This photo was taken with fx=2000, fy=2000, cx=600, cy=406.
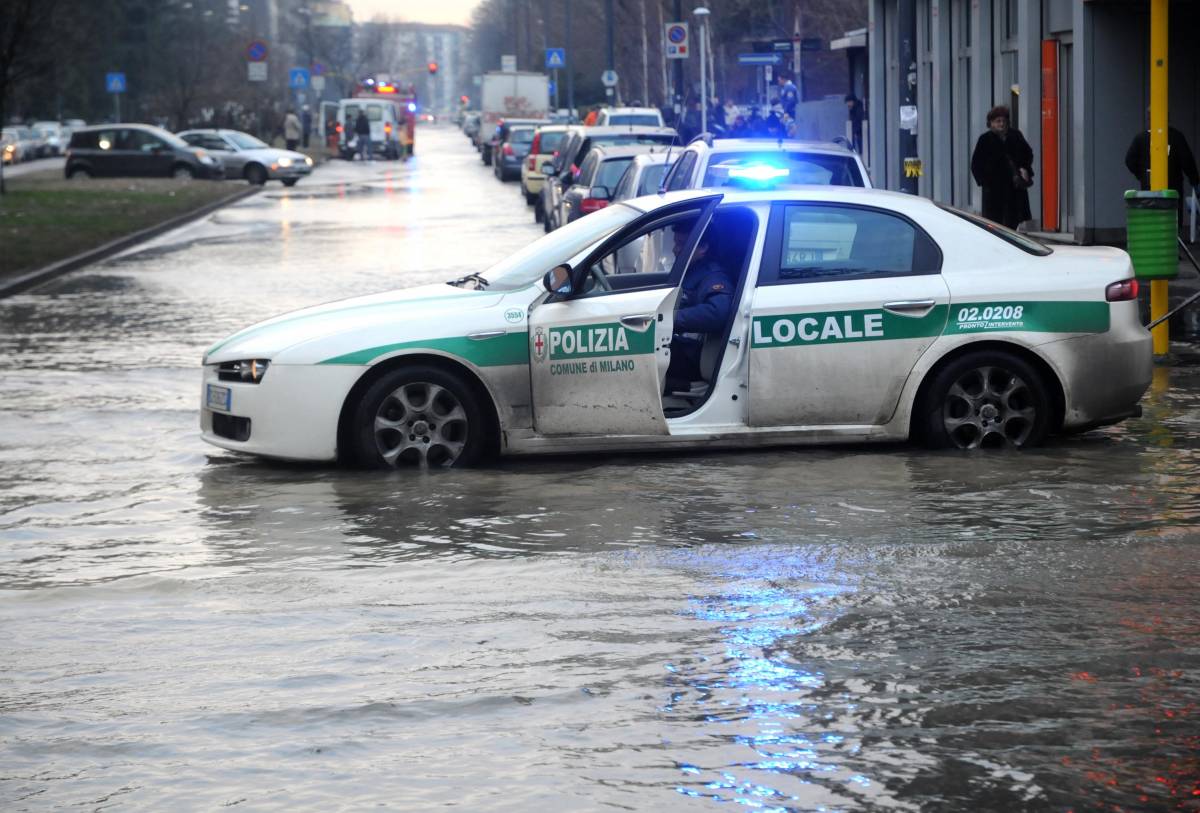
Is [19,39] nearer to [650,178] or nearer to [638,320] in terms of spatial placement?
[650,178]

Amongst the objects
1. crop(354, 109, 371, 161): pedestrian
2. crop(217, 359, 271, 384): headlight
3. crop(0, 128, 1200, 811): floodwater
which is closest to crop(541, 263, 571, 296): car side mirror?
crop(0, 128, 1200, 811): floodwater

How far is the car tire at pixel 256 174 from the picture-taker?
2144 inches

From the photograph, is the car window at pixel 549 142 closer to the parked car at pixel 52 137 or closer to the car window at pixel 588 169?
the car window at pixel 588 169

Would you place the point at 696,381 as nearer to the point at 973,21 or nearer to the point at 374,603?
the point at 374,603

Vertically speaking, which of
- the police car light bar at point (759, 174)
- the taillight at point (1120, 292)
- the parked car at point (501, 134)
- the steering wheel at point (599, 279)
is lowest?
the taillight at point (1120, 292)

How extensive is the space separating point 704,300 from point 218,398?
96.4 inches

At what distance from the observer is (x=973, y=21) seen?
29.8 metres

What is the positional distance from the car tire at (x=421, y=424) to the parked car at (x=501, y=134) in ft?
154

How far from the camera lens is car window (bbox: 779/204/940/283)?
977cm

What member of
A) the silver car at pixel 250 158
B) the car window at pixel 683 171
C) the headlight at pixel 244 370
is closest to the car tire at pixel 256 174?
the silver car at pixel 250 158

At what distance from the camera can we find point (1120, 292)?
985cm

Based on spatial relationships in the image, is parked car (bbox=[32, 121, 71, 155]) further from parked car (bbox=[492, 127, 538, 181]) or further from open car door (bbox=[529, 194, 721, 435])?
open car door (bbox=[529, 194, 721, 435])

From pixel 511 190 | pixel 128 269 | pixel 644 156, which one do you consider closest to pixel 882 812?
pixel 644 156

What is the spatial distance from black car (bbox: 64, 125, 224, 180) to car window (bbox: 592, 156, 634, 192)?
3248 centimetres
